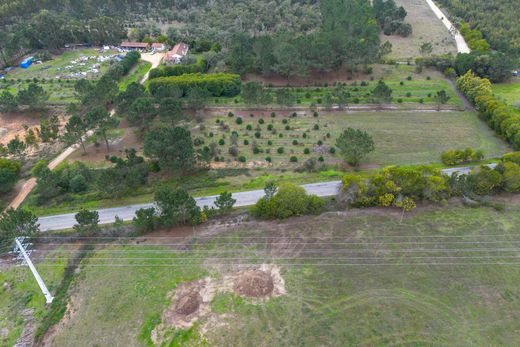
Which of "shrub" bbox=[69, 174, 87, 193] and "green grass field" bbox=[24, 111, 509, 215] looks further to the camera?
"green grass field" bbox=[24, 111, 509, 215]

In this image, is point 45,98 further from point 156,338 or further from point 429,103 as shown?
point 429,103

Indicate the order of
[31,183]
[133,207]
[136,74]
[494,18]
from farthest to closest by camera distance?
1. [494,18]
2. [136,74]
3. [31,183]
4. [133,207]

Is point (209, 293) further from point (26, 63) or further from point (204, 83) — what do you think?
point (26, 63)

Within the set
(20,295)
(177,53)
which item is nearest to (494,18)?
(177,53)

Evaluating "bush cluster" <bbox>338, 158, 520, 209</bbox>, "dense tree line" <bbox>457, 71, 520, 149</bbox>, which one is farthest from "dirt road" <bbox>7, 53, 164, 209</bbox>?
"dense tree line" <bbox>457, 71, 520, 149</bbox>

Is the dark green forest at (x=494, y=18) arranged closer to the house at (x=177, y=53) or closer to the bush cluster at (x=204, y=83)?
the bush cluster at (x=204, y=83)

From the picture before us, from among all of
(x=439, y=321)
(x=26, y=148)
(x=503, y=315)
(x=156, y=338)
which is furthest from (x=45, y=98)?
(x=503, y=315)

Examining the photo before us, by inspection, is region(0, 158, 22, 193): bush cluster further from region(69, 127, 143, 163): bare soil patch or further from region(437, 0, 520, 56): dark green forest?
region(437, 0, 520, 56): dark green forest
